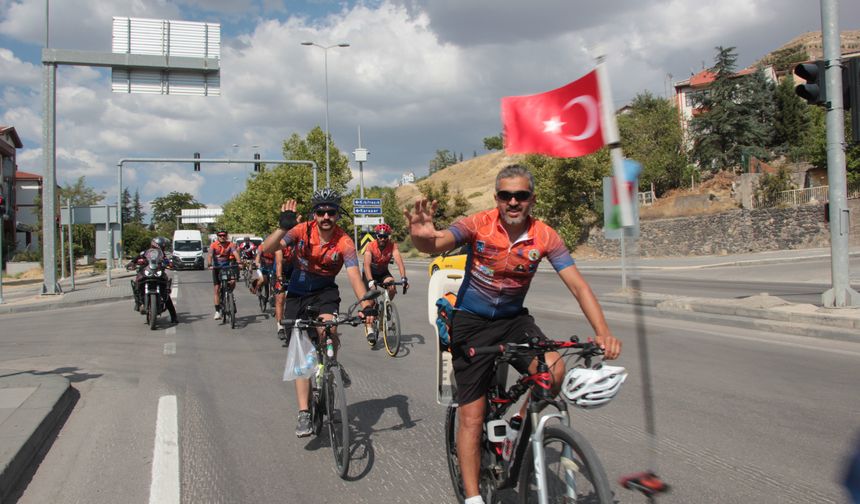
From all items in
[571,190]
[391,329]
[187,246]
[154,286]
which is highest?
[571,190]

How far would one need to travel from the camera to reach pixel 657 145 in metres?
48.2

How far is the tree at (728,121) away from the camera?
159 feet

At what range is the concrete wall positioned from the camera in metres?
30.8

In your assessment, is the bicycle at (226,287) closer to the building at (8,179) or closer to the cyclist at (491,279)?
the cyclist at (491,279)

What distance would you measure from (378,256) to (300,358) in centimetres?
Result: 552

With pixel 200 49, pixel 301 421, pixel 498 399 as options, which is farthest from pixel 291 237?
pixel 200 49

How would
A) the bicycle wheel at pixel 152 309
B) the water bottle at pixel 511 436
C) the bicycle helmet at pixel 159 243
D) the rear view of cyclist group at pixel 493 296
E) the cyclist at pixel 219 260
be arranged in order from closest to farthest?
1. the water bottle at pixel 511 436
2. the rear view of cyclist group at pixel 493 296
3. the bicycle wheel at pixel 152 309
4. the cyclist at pixel 219 260
5. the bicycle helmet at pixel 159 243

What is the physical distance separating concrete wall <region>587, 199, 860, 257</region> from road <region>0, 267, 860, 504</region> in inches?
956

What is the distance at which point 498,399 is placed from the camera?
349 centimetres

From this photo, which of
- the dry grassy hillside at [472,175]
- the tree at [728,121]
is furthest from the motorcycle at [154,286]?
the dry grassy hillside at [472,175]

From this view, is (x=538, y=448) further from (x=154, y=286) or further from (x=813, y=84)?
(x=154, y=286)

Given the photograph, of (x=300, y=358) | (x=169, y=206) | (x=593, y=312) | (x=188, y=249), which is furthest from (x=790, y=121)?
(x=169, y=206)

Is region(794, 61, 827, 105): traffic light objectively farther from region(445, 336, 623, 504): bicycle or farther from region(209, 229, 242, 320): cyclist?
region(209, 229, 242, 320): cyclist

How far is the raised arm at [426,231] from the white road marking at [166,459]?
2.24m
